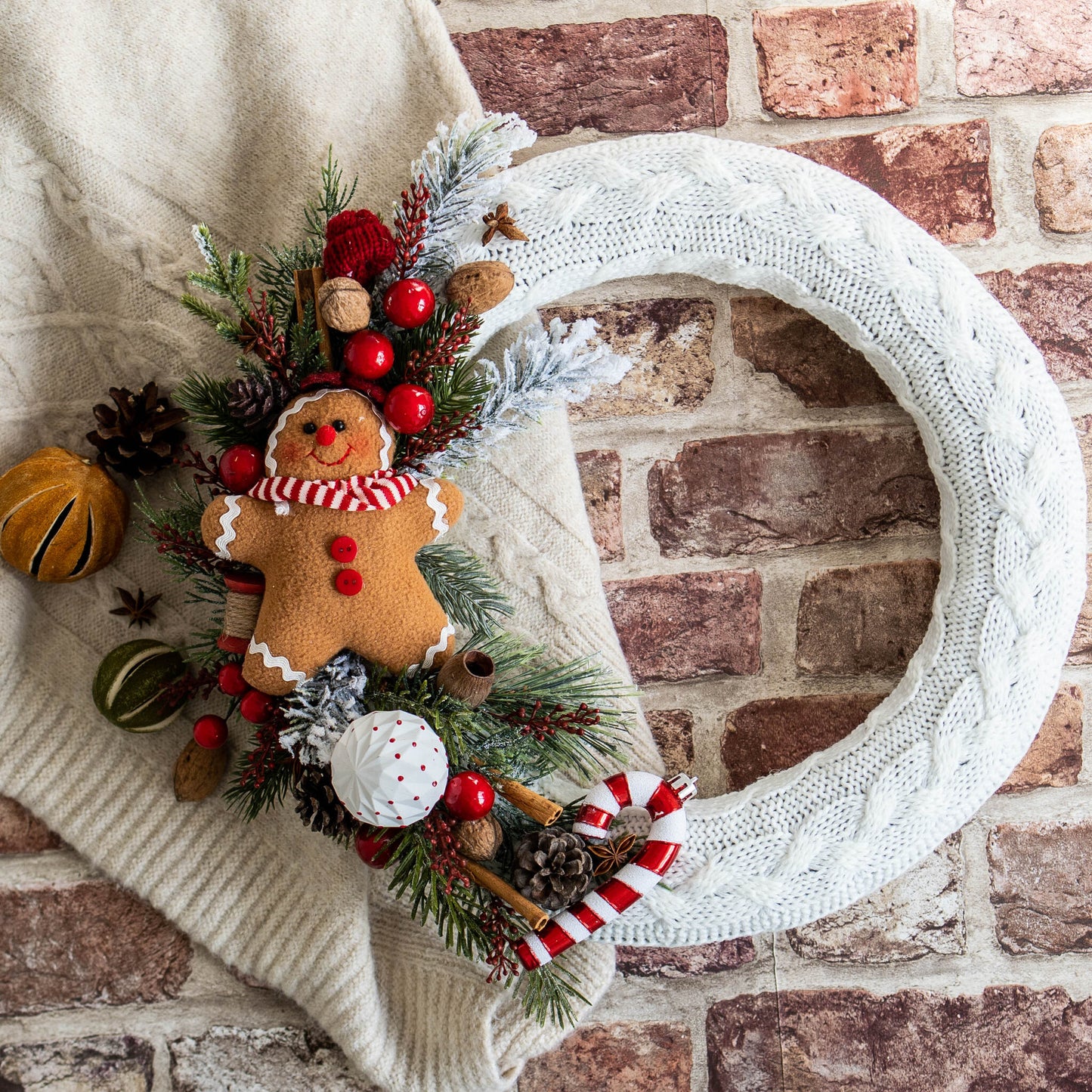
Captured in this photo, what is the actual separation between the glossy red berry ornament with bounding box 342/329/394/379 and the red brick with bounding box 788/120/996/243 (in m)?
0.46

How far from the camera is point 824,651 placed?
87 cm

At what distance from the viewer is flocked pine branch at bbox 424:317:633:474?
2.12 ft

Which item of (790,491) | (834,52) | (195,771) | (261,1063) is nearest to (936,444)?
(790,491)

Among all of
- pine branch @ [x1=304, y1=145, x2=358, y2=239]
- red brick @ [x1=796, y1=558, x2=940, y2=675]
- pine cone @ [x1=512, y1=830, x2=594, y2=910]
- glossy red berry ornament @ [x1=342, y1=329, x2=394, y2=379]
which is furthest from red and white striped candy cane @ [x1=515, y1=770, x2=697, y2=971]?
pine branch @ [x1=304, y1=145, x2=358, y2=239]

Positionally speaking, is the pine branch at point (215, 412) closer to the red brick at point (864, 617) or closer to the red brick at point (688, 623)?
the red brick at point (688, 623)

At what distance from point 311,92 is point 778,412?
482 millimetres

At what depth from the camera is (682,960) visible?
889 mm

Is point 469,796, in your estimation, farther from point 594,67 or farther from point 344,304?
point 594,67

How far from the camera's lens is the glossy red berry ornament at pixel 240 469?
2.02 feet

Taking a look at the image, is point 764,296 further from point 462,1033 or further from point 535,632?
point 462,1033

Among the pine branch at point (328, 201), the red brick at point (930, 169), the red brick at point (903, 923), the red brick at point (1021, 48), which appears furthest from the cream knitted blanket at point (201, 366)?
the red brick at point (1021, 48)

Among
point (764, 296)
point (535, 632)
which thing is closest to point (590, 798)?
point (535, 632)

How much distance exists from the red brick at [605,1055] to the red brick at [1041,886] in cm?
33

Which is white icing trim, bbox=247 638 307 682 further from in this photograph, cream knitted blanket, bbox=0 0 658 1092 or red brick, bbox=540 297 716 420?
Result: red brick, bbox=540 297 716 420
